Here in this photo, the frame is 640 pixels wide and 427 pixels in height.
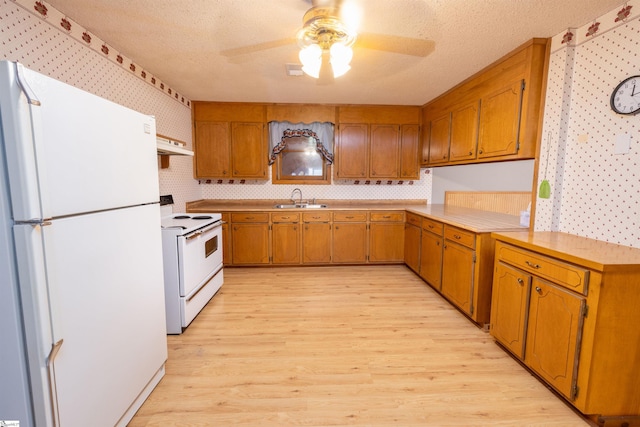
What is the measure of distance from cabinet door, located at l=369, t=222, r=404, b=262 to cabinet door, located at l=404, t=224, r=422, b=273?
81 mm

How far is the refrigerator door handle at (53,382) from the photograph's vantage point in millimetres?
1023

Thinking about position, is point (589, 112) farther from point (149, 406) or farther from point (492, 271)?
point (149, 406)

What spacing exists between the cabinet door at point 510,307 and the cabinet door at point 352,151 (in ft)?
8.26

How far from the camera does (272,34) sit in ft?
7.11

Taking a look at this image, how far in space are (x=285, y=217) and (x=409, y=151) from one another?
214 centimetres

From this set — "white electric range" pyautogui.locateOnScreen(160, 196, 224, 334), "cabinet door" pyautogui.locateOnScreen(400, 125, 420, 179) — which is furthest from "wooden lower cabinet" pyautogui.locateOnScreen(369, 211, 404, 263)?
"white electric range" pyautogui.locateOnScreen(160, 196, 224, 334)

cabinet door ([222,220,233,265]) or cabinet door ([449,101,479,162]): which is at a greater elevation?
cabinet door ([449,101,479,162])

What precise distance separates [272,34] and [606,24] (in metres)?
2.27

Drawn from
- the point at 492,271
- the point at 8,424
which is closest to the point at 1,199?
the point at 8,424

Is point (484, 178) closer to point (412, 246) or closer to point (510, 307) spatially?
point (412, 246)

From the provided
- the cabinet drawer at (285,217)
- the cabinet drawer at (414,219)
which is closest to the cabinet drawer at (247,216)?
the cabinet drawer at (285,217)

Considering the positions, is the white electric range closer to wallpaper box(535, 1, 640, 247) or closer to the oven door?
the oven door

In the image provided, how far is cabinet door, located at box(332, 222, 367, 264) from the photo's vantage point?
13.5 ft

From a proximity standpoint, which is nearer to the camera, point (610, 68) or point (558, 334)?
point (558, 334)
